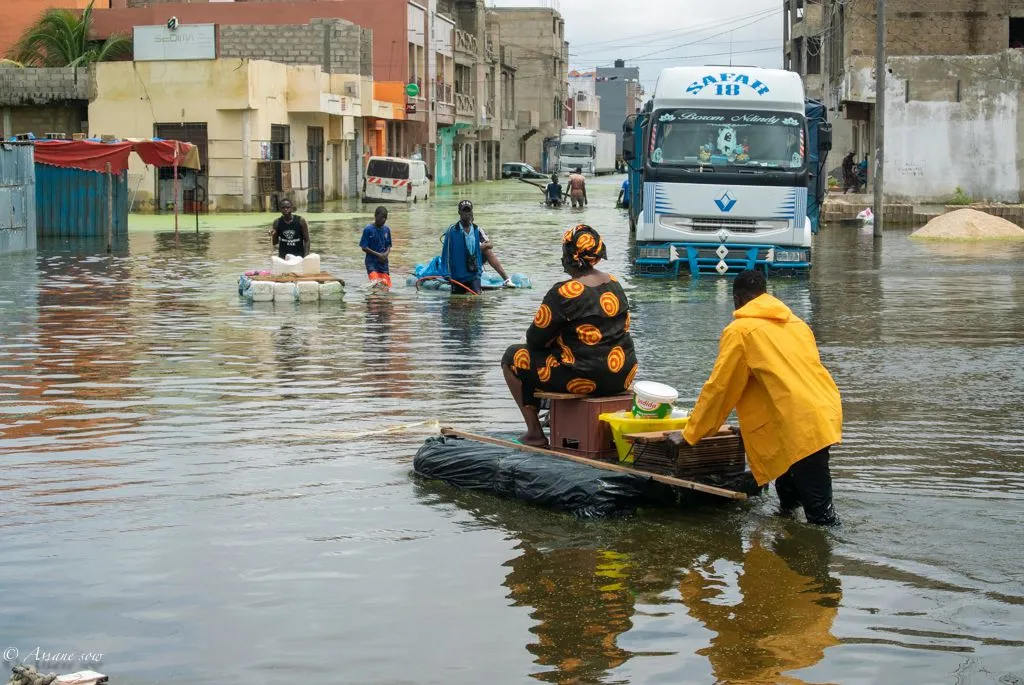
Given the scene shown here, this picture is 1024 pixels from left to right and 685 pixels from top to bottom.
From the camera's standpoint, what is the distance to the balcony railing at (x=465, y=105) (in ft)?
271

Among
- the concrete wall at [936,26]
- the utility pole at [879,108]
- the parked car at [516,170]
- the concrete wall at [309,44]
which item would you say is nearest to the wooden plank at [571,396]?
the utility pole at [879,108]

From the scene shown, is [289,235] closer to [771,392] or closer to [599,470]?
[599,470]

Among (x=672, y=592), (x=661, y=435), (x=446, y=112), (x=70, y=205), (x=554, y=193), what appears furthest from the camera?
(x=446, y=112)

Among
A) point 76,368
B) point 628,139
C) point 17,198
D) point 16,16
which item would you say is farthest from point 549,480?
point 16,16

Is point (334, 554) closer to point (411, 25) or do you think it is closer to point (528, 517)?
point (528, 517)

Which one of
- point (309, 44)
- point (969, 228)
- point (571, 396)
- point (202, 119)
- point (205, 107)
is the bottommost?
point (571, 396)

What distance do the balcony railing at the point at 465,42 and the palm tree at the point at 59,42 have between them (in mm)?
27605

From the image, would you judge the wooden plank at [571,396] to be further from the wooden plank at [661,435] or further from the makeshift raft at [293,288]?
the makeshift raft at [293,288]

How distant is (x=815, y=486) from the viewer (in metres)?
7.44

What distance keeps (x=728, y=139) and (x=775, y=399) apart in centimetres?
1537

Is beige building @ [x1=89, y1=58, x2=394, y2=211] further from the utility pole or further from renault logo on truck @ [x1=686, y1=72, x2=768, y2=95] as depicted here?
renault logo on truck @ [x1=686, y1=72, x2=768, y2=95]

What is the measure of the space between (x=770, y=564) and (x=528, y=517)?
1466 mm

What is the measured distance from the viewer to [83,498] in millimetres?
8273

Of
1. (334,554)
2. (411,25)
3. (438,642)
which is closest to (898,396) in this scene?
(334,554)
